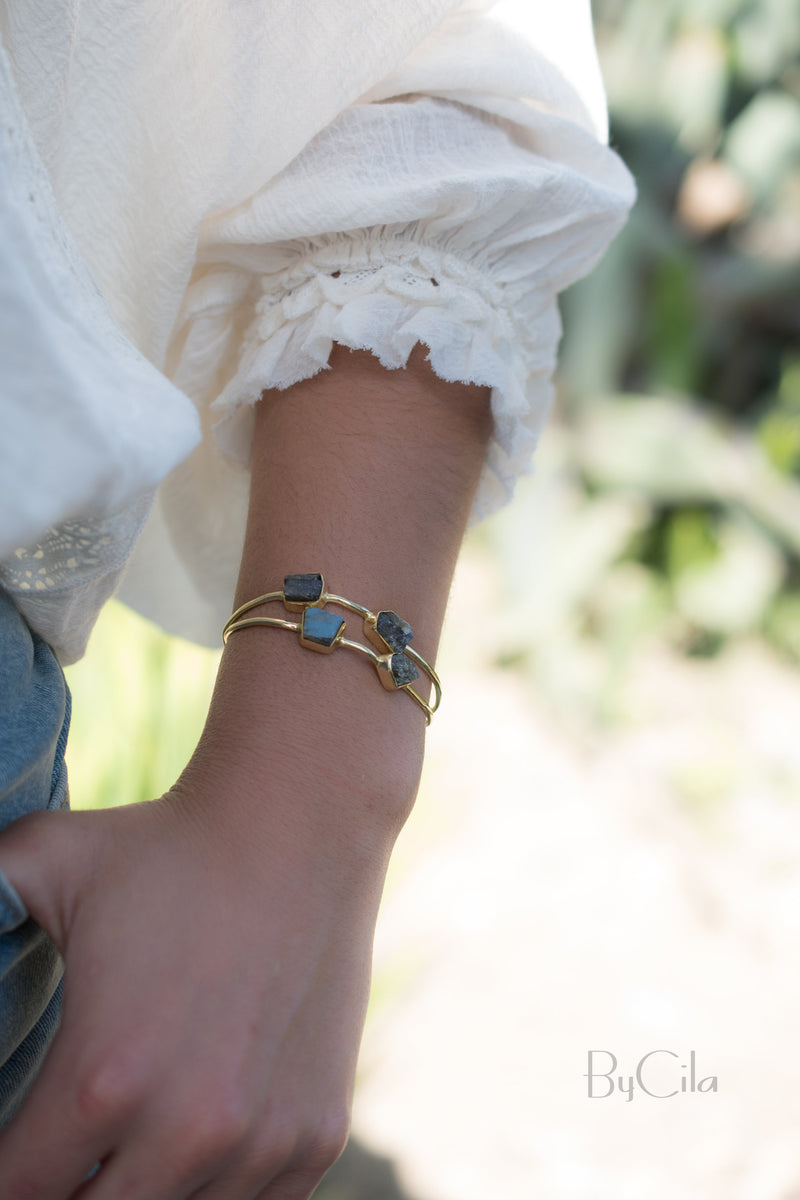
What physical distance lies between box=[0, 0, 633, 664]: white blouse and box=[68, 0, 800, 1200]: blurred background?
3.47 ft

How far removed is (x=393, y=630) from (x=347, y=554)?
5cm

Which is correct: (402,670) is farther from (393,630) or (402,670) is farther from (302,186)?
(302,186)

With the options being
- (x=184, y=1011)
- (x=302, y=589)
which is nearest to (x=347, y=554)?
(x=302, y=589)

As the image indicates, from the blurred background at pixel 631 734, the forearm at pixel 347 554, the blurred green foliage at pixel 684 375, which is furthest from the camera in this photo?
the blurred green foliage at pixel 684 375

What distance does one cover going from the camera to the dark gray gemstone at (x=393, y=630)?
527 mm

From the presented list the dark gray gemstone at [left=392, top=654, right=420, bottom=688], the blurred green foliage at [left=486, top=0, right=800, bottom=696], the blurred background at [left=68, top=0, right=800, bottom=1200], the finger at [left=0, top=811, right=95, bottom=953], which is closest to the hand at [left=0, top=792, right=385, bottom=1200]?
the finger at [left=0, top=811, right=95, bottom=953]

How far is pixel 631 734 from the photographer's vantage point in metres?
2.84

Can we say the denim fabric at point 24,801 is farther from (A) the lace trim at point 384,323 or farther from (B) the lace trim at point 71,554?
(A) the lace trim at point 384,323

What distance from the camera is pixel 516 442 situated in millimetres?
622

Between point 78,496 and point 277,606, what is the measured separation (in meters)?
0.18

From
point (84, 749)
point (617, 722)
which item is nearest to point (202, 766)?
point (84, 749)

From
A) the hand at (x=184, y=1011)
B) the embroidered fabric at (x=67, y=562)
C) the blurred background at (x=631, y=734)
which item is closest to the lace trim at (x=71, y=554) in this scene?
the embroidered fabric at (x=67, y=562)

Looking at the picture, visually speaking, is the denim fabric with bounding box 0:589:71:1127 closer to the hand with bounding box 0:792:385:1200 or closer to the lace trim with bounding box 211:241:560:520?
the hand with bounding box 0:792:385:1200

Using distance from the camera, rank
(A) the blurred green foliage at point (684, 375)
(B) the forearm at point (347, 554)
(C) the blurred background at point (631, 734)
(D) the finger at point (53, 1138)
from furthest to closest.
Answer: (A) the blurred green foliage at point (684, 375)
(C) the blurred background at point (631, 734)
(B) the forearm at point (347, 554)
(D) the finger at point (53, 1138)
